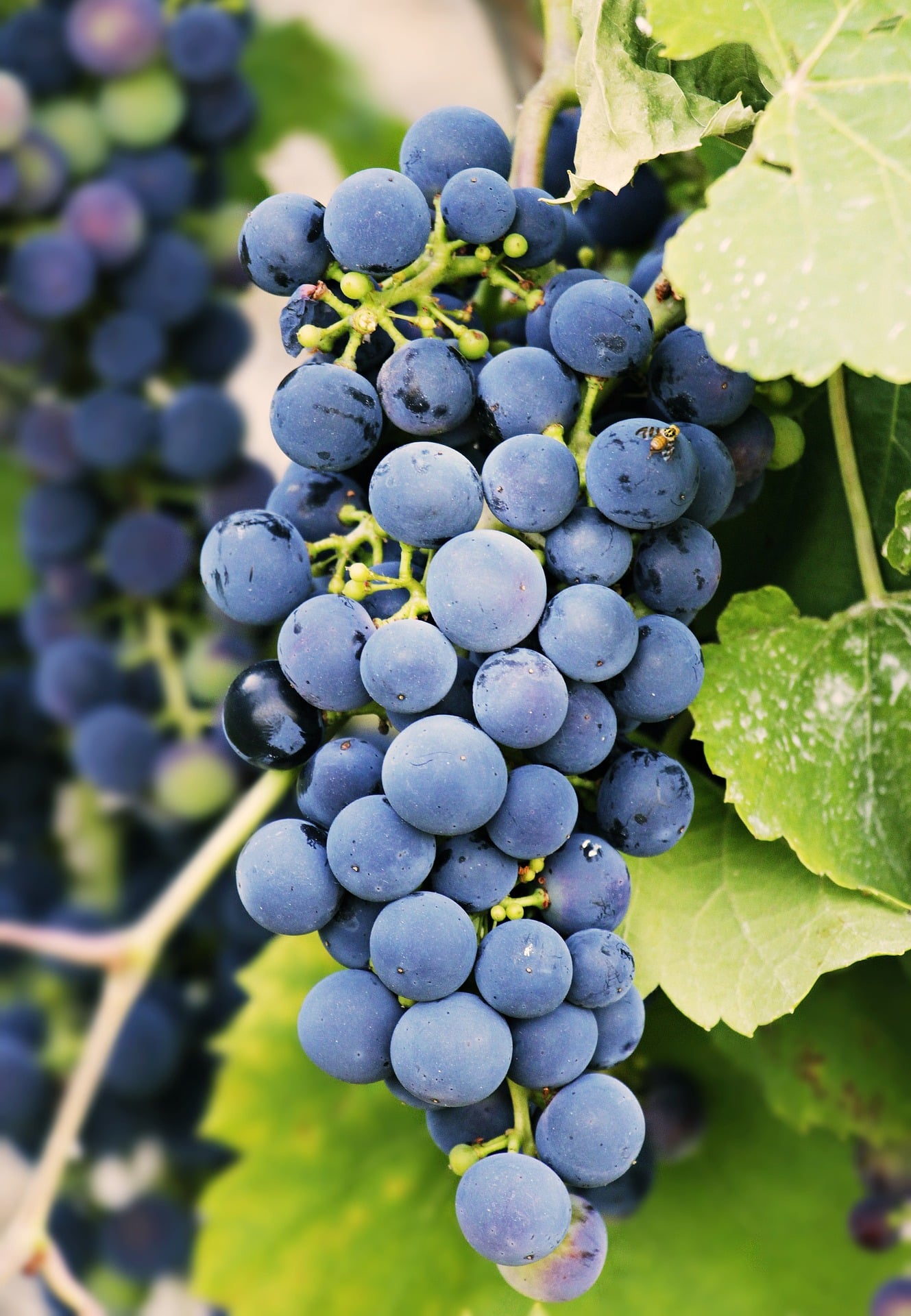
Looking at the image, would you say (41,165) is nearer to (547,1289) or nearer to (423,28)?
(423,28)

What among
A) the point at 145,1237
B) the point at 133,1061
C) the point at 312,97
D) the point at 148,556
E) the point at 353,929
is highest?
the point at 312,97

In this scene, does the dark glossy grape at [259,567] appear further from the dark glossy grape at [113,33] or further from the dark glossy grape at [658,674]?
the dark glossy grape at [113,33]

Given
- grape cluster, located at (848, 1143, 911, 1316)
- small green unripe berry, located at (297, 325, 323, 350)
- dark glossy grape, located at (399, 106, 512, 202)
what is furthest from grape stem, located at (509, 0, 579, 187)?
grape cluster, located at (848, 1143, 911, 1316)

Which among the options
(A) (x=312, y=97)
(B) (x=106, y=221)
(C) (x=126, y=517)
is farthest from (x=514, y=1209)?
(A) (x=312, y=97)

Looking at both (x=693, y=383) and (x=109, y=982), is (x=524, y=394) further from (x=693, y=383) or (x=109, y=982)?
(x=109, y=982)

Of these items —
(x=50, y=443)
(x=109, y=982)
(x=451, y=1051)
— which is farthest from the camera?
(x=50, y=443)

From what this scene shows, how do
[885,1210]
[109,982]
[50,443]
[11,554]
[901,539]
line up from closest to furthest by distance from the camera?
[901,539], [109,982], [885,1210], [50,443], [11,554]

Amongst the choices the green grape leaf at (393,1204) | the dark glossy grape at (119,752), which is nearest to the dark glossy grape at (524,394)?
the green grape leaf at (393,1204)
